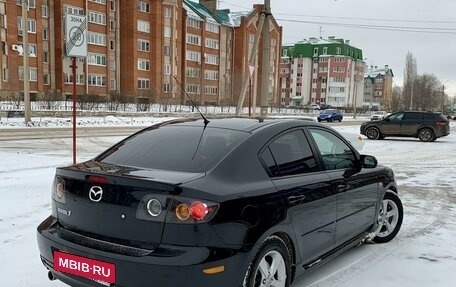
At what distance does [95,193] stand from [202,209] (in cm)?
85

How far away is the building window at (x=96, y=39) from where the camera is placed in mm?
55653

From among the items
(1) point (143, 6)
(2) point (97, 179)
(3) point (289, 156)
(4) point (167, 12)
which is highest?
(1) point (143, 6)

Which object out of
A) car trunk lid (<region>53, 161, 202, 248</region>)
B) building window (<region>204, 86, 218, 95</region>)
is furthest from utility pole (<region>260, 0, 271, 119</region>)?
building window (<region>204, 86, 218, 95</region>)

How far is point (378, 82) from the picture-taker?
149 m

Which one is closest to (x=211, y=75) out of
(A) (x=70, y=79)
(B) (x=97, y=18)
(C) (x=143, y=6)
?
(C) (x=143, y=6)

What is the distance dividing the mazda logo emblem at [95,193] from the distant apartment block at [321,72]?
114m

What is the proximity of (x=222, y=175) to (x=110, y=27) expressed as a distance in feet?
194

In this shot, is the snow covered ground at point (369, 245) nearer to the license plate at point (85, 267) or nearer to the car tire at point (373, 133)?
the license plate at point (85, 267)

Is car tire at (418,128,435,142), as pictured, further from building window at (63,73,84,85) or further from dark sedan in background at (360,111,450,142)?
building window at (63,73,84,85)

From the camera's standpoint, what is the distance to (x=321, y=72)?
11769 cm

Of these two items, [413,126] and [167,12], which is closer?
[413,126]

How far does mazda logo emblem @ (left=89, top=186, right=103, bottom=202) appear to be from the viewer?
10.6 feet

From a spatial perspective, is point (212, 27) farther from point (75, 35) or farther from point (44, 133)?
point (75, 35)

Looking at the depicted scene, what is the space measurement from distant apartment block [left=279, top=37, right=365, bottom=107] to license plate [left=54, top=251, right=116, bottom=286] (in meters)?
114
